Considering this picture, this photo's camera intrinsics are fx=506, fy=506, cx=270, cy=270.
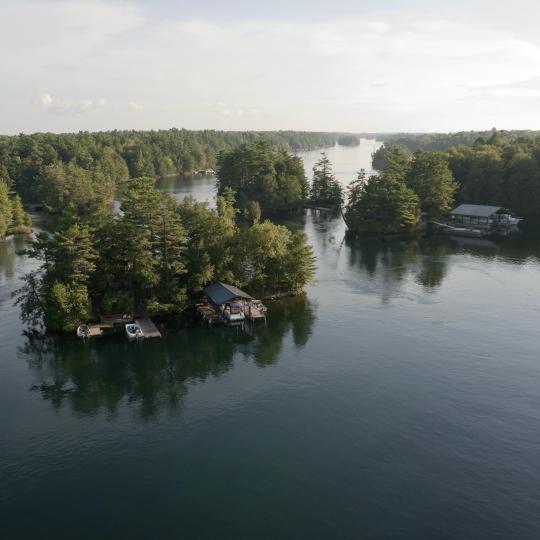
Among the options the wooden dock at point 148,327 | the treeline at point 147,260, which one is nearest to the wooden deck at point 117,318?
the treeline at point 147,260

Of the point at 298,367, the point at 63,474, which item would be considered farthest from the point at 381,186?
the point at 63,474

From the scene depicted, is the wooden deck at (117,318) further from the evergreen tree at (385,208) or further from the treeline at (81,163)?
the treeline at (81,163)

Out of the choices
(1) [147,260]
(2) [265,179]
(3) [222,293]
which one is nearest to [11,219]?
(2) [265,179]

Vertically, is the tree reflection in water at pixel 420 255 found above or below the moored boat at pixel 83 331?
above

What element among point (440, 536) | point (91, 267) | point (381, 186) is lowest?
point (440, 536)

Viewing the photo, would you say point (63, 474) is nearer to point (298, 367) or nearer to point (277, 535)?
point (277, 535)

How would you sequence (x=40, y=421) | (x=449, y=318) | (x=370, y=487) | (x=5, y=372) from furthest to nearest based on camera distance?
(x=449, y=318) < (x=5, y=372) < (x=40, y=421) < (x=370, y=487)

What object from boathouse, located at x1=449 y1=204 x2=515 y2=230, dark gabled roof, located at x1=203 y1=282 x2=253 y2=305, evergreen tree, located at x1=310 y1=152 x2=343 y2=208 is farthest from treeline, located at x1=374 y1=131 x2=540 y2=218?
dark gabled roof, located at x1=203 y1=282 x2=253 y2=305
